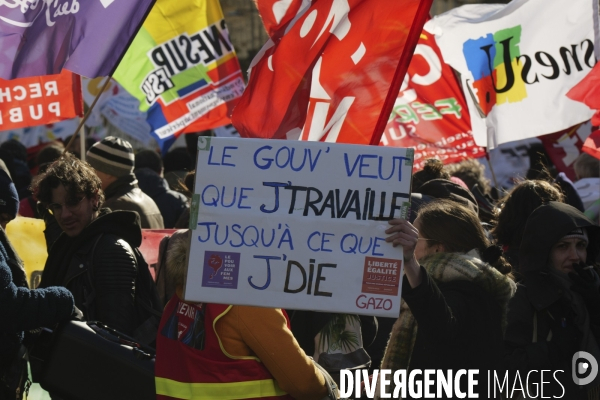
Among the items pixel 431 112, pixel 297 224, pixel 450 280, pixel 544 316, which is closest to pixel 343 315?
pixel 450 280

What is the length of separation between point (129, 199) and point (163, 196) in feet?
4.28

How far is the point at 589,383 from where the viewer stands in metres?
3.68

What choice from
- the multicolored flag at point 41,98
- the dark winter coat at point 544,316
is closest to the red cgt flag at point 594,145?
the dark winter coat at point 544,316

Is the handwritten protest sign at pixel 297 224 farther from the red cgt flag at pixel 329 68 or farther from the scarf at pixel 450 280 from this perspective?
the red cgt flag at pixel 329 68

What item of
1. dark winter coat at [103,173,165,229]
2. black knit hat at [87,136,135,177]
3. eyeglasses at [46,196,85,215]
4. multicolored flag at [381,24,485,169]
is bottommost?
eyeglasses at [46,196,85,215]

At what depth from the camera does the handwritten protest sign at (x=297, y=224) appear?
3.07 meters

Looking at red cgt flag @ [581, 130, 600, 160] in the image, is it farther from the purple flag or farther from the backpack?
the backpack

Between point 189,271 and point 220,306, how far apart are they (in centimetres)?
17

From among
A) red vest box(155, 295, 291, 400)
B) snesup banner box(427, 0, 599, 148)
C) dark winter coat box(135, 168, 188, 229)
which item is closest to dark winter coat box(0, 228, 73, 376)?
red vest box(155, 295, 291, 400)

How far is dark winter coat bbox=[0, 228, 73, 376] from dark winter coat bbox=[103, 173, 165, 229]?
67.3 inches

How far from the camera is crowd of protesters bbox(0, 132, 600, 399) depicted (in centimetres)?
313

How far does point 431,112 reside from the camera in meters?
Result: 8.52

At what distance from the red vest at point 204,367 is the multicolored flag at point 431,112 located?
5.33 m

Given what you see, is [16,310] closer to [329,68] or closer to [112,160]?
[329,68]
